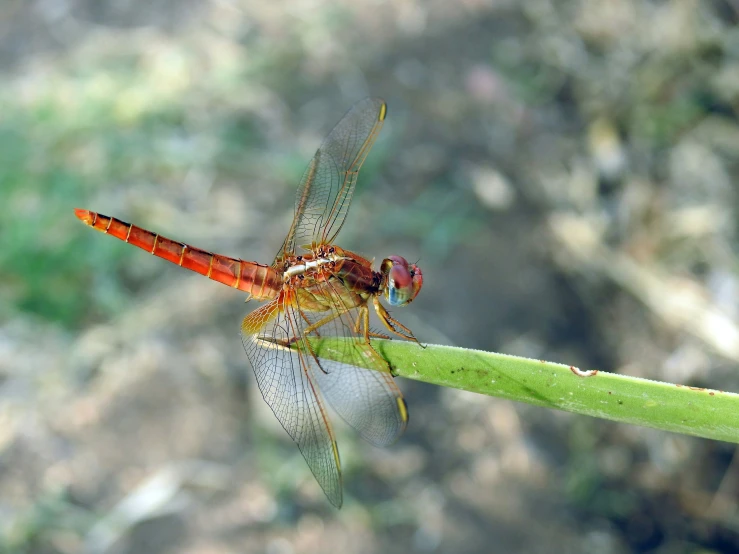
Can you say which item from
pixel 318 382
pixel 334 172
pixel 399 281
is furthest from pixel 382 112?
pixel 318 382

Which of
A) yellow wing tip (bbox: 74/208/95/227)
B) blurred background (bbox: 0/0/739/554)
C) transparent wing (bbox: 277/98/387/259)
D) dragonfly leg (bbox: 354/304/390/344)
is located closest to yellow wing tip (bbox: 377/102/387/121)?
transparent wing (bbox: 277/98/387/259)

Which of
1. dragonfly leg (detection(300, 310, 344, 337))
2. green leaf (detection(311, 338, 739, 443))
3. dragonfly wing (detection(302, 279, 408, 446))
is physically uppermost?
dragonfly leg (detection(300, 310, 344, 337))

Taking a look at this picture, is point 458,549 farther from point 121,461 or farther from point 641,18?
point 641,18

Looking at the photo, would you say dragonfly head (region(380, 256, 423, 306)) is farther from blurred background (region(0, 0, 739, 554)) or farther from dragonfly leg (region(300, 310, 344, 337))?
blurred background (region(0, 0, 739, 554))

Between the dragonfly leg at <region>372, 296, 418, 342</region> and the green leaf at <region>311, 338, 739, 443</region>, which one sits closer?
the green leaf at <region>311, 338, 739, 443</region>

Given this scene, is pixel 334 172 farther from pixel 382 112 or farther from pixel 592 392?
pixel 592 392

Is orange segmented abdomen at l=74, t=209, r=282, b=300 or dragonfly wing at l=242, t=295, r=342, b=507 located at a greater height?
orange segmented abdomen at l=74, t=209, r=282, b=300

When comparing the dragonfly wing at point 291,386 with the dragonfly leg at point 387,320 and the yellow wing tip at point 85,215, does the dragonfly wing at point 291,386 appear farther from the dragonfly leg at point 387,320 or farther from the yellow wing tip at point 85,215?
the yellow wing tip at point 85,215
